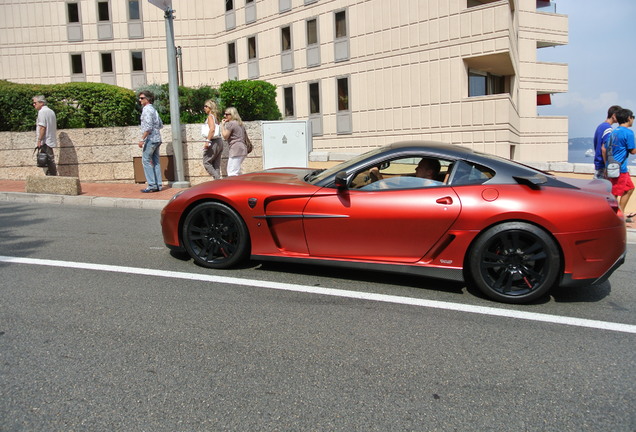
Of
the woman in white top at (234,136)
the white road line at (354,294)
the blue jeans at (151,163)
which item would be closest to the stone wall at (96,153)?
the blue jeans at (151,163)

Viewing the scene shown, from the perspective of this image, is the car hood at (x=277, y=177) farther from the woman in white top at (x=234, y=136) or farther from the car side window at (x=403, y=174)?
the woman in white top at (x=234, y=136)

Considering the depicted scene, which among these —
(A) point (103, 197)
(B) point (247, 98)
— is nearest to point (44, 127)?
(A) point (103, 197)

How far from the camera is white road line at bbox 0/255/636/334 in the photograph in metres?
3.77

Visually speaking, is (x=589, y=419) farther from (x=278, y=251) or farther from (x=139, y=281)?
(x=139, y=281)

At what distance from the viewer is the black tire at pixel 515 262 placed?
408 cm

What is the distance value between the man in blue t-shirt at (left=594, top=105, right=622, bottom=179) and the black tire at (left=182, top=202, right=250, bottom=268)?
19.2 ft

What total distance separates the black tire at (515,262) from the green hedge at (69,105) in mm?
10602

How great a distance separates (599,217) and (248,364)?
2951 millimetres

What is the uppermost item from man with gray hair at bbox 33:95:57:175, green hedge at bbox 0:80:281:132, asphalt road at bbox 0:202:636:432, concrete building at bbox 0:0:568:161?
concrete building at bbox 0:0:568:161

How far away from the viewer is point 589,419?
2465 mm

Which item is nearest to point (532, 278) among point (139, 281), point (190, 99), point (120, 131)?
point (139, 281)

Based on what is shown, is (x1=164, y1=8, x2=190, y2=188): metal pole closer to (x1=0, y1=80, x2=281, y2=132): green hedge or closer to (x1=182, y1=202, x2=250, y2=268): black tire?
(x1=0, y1=80, x2=281, y2=132): green hedge

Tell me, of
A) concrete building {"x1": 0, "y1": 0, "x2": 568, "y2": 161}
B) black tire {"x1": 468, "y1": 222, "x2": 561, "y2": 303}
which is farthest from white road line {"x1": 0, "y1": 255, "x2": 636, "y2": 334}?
concrete building {"x1": 0, "y1": 0, "x2": 568, "y2": 161}

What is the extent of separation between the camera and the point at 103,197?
9578 mm
